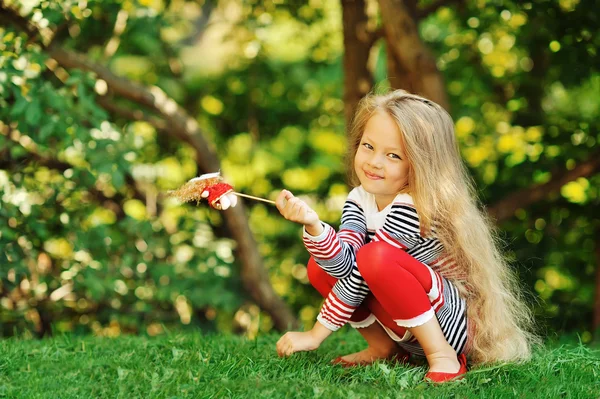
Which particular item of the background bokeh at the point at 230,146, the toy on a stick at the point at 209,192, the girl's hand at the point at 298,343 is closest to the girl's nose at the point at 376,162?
the toy on a stick at the point at 209,192

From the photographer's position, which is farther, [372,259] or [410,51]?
[410,51]

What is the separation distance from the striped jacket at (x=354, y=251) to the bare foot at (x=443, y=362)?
157 mm

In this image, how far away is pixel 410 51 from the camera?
4391 mm

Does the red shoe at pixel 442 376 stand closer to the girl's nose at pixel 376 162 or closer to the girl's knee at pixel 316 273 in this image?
the girl's knee at pixel 316 273

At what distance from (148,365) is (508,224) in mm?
3380

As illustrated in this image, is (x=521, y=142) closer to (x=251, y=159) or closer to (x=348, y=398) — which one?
(x=251, y=159)

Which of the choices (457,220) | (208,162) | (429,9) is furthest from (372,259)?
(208,162)

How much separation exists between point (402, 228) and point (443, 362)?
0.45m

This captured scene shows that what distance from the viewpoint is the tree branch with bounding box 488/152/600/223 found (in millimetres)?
4636

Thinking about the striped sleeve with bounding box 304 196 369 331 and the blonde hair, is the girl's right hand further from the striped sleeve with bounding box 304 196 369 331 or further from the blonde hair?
the blonde hair

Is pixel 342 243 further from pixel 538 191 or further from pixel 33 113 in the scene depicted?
pixel 538 191

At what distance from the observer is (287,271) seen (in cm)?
599

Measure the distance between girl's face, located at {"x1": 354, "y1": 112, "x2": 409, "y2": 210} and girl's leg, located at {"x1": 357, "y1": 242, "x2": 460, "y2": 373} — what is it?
0.24 m

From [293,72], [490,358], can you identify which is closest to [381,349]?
[490,358]
